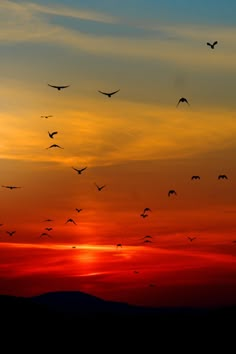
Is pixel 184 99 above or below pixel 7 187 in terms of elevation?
above

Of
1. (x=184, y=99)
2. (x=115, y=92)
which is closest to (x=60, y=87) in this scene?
(x=115, y=92)

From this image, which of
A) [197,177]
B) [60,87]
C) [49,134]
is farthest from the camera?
[197,177]

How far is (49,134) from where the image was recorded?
14112 centimetres

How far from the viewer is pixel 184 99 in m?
136

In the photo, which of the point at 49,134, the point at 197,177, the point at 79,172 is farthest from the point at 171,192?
the point at 49,134

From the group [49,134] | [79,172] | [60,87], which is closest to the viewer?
[60,87]

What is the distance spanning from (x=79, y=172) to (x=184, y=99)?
2671 centimetres

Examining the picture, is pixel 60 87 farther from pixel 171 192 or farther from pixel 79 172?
pixel 171 192

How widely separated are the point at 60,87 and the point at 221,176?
4332 centimetres

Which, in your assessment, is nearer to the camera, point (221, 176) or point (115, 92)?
point (115, 92)

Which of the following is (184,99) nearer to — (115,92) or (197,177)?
(115,92)

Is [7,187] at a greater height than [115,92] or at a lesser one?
lesser

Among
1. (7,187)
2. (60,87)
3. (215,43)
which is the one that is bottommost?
(7,187)

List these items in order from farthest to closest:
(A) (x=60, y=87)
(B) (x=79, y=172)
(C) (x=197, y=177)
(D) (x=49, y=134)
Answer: (C) (x=197, y=177), (B) (x=79, y=172), (D) (x=49, y=134), (A) (x=60, y=87)
